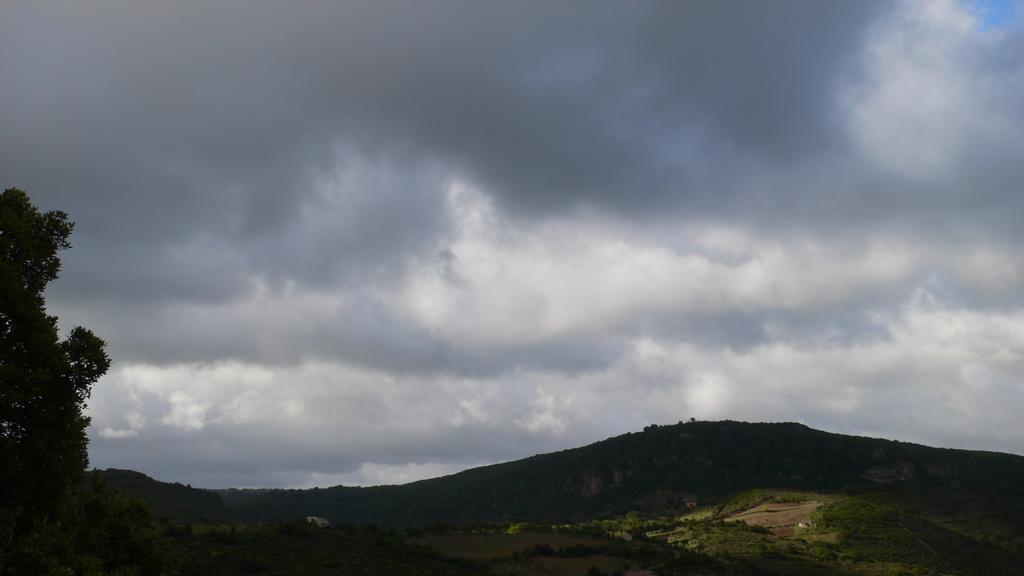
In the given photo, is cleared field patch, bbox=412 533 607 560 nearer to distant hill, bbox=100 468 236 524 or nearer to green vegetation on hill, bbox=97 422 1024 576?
green vegetation on hill, bbox=97 422 1024 576

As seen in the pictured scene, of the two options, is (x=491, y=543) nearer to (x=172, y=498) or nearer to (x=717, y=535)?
(x=717, y=535)

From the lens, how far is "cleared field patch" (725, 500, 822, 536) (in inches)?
5375

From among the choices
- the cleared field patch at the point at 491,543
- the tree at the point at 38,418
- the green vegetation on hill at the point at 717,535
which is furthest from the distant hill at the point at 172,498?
the tree at the point at 38,418

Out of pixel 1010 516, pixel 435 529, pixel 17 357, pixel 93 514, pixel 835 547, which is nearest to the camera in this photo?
pixel 17 357

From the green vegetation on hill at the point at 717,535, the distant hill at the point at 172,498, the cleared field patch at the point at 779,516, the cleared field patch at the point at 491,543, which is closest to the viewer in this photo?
the green vegetation on hill at the point at 717,535

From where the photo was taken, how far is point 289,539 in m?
74.8

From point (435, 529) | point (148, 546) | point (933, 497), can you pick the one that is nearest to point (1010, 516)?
point (933, 497)

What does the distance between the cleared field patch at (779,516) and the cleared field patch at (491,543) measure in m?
43.4

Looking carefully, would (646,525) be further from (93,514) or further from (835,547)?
(93,514)

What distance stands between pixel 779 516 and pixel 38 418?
14489 centimetres

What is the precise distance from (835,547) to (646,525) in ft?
124

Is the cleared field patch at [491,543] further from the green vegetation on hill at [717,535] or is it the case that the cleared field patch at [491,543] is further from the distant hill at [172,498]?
the distant hill at [172,498]

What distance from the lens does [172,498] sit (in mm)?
123688

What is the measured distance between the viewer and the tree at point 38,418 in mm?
18688
